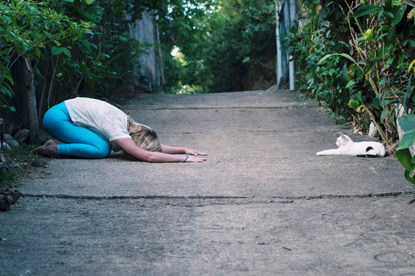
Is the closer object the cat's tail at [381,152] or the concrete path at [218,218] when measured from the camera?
the concrete path at [218,218]

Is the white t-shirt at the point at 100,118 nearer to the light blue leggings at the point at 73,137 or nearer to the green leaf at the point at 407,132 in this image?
the light blue leggings at the point at 73,137

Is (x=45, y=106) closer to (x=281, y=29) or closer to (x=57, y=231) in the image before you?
(x=57, y=231)

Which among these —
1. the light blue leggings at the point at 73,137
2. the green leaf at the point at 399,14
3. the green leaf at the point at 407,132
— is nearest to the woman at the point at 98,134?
the light blue leggings at the point at 73,137

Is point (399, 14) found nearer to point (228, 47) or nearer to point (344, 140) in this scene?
point (344, 140)

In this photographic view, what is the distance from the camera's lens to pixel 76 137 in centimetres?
411

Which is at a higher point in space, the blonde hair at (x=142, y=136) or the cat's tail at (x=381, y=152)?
the blonde hair at (x=142, y=136)

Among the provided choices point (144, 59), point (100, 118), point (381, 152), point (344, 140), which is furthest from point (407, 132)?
point (144, 59)

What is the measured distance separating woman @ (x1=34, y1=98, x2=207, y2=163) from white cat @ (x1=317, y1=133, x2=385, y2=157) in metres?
1.26

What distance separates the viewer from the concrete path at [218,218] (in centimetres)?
198

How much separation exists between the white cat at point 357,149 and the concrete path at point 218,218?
91mm

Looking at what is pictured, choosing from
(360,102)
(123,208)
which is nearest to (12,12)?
(123,208)

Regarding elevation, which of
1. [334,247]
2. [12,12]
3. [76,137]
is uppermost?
[12,12]

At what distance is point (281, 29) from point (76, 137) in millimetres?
7862

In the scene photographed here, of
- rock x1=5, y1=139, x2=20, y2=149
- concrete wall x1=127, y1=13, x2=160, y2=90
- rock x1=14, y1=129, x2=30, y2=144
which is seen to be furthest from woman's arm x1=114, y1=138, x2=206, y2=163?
concrete wall x1=127, y1=13, x2=160, y2=90
